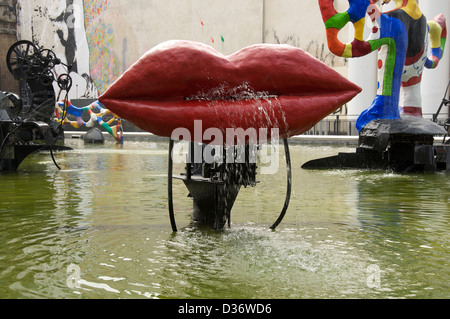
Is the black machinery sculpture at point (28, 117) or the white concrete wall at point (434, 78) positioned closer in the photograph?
the black machinery sculpture at point (28, 117)

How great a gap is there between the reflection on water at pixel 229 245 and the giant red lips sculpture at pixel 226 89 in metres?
0.76

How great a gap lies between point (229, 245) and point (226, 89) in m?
0.96

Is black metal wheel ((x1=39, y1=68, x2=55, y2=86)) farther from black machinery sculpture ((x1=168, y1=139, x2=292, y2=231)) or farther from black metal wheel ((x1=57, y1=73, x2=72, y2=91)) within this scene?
black machinery sculpture ((x1=168, y1=139, x2=292, y2=231))

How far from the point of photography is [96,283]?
2.65 m

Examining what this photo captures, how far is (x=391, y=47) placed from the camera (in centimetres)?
890

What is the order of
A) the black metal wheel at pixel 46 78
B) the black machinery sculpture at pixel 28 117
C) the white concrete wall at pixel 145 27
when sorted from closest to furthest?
the black machinery sculpture at pixel 28 117, the black metal wheel at pixel 46 78, the white concrete wall at pixel 145 27

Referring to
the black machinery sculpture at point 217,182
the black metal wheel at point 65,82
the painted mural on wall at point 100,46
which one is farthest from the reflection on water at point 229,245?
the painted mural on wall at point 100,46

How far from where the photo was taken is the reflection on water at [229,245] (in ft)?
8.59

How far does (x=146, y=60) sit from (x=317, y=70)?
956 mm

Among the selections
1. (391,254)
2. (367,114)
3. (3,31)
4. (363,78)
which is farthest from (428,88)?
(3,31)

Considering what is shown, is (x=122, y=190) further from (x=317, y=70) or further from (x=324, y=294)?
(x=324, y=294)

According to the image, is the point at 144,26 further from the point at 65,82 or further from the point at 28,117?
the point at 65,82

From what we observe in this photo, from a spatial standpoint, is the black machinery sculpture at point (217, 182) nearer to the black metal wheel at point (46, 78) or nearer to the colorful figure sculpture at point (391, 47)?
the colorful figure sculpture at point (391, 47)

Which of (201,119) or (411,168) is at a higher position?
(201,119)
